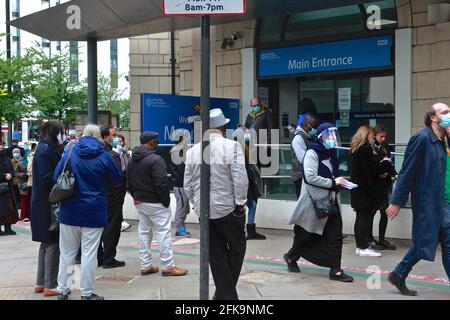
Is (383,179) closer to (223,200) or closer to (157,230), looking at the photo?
(157,230)

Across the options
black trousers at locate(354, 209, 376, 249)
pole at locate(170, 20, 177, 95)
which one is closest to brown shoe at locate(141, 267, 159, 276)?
black trousers at locate(354, 209, 376, 249)

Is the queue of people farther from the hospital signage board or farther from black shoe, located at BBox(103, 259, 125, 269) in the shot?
the hospital signage board

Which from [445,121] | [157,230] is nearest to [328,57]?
[157,230]

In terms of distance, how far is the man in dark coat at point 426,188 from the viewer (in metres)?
6.19

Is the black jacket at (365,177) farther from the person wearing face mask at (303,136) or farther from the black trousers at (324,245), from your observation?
the black trousers at (324,245)

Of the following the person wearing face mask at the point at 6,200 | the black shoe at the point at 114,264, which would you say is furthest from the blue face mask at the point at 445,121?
the person wearing face mask at the point at 6,200

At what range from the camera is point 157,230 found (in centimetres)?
778

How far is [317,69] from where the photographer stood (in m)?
15.1

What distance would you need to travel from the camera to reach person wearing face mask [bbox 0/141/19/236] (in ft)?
38.0

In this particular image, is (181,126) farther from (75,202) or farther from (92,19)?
(75,202)

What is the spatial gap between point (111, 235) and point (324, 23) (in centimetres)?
882

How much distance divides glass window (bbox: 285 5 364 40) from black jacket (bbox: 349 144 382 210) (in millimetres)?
6418

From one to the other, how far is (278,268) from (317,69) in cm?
801

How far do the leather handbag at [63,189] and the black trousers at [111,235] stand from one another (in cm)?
208
